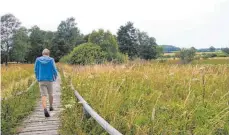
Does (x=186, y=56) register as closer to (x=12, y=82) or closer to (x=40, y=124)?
(x=12, y=82)

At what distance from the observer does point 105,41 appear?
41312 millimetres

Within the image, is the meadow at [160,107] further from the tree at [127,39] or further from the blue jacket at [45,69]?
the tree at [127,39]

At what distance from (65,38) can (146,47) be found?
1121 inches

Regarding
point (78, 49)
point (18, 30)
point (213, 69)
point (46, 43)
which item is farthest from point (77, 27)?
point (213, 69)

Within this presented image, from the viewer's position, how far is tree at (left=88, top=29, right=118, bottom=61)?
129ft

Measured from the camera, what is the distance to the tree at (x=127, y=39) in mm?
95812

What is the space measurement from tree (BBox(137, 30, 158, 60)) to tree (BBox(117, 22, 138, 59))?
9.21 metres

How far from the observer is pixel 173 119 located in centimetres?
640

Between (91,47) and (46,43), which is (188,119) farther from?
(46,43)

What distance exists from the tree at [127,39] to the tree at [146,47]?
9.21 meters

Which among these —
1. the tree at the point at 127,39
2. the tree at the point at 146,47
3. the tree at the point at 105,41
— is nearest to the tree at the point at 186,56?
the tree at the point at 105,41

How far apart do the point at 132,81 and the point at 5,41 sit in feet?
256

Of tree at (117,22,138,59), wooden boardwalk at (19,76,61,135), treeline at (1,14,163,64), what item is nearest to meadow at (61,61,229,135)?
wooden boardwalk at (19,76,61,135)

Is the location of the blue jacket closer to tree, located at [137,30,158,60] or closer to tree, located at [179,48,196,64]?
tree, located at [179,48,196,64]
